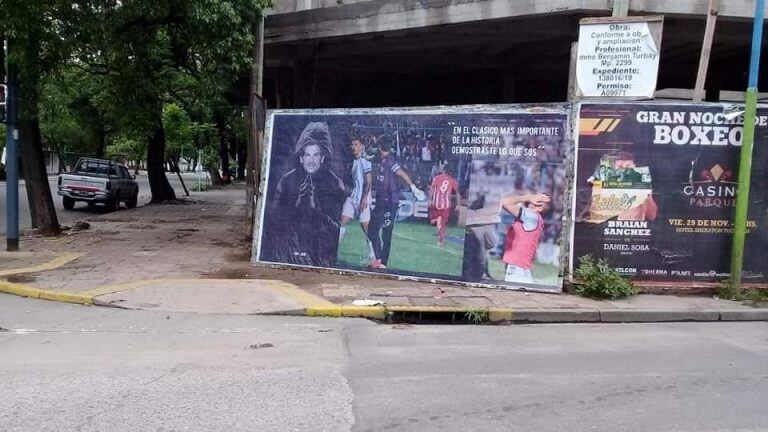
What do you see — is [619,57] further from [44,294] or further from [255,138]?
[44,294]

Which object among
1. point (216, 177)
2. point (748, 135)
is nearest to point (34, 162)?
point (748, 135)

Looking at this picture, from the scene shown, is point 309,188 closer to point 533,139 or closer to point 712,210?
point 533,139

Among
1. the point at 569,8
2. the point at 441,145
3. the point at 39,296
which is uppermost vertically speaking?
the point at 569,8

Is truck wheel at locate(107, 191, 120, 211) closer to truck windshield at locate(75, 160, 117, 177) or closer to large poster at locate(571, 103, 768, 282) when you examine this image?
truck windshield at locate(75, 160, 117, 177)

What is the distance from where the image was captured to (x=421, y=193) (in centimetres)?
1016

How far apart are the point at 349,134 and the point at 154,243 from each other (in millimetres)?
5958

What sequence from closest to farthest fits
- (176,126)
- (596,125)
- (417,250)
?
(596,125)
(417,250)
(176,126)

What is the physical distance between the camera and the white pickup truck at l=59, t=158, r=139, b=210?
902 inches

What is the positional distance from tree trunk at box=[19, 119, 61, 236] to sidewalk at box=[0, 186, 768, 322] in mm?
1964

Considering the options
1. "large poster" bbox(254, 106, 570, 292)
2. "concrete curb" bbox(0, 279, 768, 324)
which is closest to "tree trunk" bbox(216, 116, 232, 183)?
"large poster" bbox(254, 106, 570, 292)

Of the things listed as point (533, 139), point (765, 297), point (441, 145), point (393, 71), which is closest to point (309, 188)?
point (441, 145)

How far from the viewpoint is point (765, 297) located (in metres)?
9.30

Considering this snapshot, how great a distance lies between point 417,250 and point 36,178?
9625 millimetres

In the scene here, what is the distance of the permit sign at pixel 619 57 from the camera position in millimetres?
9484
